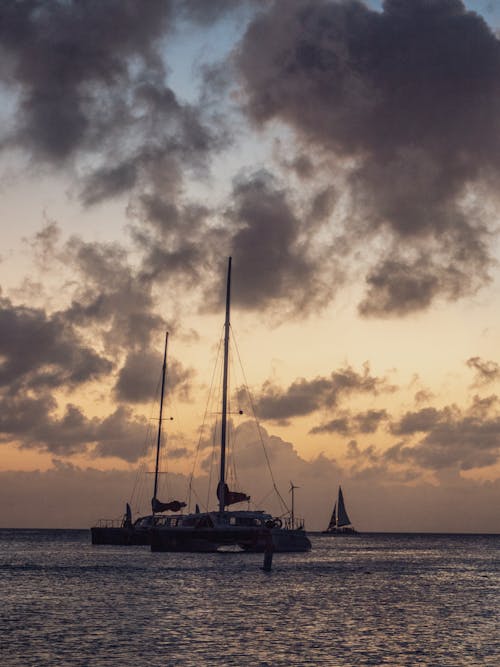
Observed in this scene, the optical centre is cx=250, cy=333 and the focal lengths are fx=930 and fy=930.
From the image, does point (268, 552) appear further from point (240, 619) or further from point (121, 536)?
point (121, 536)

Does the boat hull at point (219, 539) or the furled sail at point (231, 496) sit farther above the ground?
the furled sail at point (231, 496)

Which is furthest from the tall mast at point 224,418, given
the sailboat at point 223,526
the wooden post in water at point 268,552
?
the wooden post in water at point 268,552

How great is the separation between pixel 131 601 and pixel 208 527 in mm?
45870

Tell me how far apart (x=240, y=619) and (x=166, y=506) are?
249 ft

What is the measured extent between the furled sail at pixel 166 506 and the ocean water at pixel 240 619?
112 feet

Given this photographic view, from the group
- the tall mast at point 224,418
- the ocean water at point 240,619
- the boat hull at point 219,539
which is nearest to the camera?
the ocean water at point 240,619

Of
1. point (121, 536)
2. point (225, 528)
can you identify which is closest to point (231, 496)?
point (225, 528)

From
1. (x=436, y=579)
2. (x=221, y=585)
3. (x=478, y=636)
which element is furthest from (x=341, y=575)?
(x=478, y=636)

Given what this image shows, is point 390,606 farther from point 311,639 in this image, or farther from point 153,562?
point 153,562

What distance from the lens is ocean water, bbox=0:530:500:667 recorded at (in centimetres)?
3809

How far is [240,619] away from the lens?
50594 millimetres

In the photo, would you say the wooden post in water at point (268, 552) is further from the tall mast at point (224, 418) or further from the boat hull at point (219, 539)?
the tall mast at point (224, 418)

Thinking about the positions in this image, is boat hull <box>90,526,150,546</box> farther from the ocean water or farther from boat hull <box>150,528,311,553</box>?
the ocean water

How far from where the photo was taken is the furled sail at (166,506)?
410 feet
